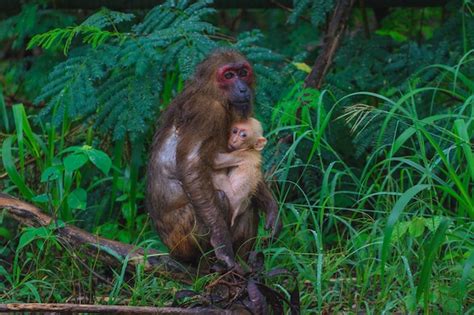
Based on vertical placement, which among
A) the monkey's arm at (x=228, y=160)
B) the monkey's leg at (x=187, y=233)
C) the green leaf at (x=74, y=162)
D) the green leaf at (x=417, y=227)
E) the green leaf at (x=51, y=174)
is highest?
the monkey's arm at (x=228, y=160)

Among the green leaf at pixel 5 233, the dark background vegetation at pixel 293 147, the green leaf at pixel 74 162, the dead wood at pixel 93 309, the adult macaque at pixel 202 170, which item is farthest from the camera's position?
the green leaf at pixel 5 233

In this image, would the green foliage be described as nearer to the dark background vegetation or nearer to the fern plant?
the dark background vegetation

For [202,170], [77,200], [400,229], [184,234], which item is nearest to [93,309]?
[184,234]

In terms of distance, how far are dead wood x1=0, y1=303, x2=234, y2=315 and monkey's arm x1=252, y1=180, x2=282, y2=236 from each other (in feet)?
3.35

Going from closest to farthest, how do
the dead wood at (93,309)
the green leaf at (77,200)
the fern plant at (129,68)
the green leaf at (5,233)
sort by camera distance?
the dead wood at (93,309), the green leaf at (77,200), the green leaf at (5,233), the fern plant at (129,68)

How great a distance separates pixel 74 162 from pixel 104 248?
0.57 metres

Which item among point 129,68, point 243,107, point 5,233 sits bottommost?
point 5,233

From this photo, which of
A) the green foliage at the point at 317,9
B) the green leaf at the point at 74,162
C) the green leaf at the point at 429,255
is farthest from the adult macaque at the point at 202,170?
the green foliage at the point at 317,9

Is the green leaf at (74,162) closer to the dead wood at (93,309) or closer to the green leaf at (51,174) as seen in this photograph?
the green leaf at (51,174)

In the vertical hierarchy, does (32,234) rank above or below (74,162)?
below

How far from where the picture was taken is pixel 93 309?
14.3 feet

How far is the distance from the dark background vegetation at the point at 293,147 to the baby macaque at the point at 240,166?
329mm

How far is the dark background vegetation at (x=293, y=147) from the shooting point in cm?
516

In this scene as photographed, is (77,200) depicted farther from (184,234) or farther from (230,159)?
(230,159)
